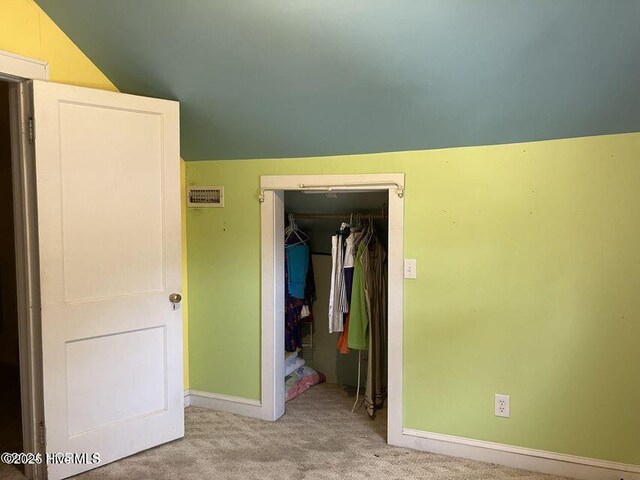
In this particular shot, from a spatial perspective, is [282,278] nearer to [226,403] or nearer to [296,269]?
[296,269]

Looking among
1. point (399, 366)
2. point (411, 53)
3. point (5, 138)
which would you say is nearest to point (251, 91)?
point (411, 53)

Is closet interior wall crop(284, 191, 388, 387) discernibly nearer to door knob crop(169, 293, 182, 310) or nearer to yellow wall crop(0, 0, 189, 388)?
door knob crop(169, 293, 182, 310)

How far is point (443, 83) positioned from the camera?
234cm

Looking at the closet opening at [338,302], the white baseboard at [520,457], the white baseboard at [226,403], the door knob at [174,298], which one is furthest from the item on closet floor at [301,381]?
the door knob at [174,298]

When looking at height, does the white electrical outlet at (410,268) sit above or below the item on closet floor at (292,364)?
above

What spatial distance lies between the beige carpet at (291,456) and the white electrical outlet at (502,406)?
277 mm

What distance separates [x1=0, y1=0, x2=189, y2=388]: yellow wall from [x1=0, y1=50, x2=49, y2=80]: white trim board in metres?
0.04

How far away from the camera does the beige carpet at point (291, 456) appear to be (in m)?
2.57

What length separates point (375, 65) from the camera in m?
2.31

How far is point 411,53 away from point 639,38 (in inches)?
34.5

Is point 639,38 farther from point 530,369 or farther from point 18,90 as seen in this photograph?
point 18,90

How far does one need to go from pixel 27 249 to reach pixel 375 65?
6.20 feet

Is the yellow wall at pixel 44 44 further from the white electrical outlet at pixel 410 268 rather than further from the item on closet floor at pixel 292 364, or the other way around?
the item on closet floor at pixel 292 364

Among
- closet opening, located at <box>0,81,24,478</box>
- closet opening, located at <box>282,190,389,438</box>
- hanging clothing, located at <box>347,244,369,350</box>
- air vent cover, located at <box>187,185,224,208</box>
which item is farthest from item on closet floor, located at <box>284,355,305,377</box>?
closet opening, located at <box>0,81,24,478</box>
